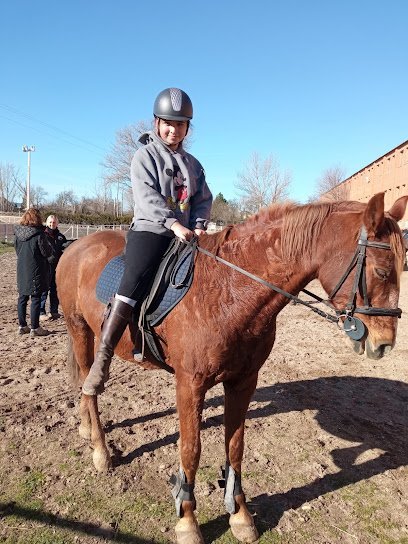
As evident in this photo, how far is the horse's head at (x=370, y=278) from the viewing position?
2176mm

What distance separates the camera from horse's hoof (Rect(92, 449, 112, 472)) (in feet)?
11.3

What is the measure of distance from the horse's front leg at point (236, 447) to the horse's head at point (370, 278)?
0.97 m

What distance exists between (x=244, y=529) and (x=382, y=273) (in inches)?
81.4

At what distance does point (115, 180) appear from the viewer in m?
43.9

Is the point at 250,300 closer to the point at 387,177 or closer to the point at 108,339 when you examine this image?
the point at 108,339

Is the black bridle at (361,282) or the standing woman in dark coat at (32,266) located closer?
the black bridle at (361,282)

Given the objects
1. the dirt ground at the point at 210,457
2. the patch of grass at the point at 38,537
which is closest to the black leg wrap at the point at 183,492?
the dirt ground at the point at 210,457

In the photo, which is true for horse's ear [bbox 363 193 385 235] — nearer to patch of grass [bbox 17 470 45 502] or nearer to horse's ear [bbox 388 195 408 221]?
horse's ear [bbox 388 195 408 221]

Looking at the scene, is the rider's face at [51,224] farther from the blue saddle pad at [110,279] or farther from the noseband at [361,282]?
the noseband at [361,282]

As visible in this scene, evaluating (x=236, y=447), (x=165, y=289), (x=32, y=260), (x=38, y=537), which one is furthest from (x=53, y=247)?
(x=236, y=447)

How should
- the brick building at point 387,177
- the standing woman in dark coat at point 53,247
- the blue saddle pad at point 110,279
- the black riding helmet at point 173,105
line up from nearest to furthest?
the black riding helmet at point 173,105, the blue saddle pad at point 110,279, the standing woman in dark coat at point 53,247, the brick building at point 387,177

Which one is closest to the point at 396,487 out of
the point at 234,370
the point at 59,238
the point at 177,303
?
the point at 234,370

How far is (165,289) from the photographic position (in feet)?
9.35

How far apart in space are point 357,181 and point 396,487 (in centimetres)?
5053
